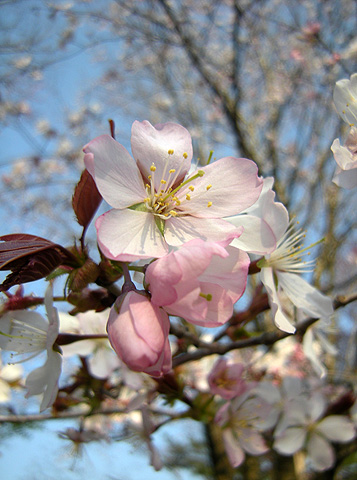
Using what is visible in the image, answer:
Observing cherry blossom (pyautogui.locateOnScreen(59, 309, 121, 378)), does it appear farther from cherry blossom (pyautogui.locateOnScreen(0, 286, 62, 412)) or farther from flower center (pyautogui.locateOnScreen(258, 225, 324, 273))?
flower center (pyautogui.locateOnScreen(258, 225, 324, 273))

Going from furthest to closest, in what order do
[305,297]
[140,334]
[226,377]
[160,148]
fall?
[226,377], [305,297], [160,148], [140,334]

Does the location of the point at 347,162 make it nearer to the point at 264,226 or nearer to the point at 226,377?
the point at 264,226

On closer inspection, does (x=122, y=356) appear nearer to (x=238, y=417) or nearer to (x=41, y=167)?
(x=238, y=417)

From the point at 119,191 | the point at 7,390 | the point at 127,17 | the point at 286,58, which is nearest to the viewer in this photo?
the point at 119,191

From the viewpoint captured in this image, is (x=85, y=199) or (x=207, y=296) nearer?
(x=207, y=296)

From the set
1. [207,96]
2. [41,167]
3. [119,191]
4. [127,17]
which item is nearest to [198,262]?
[119,191]

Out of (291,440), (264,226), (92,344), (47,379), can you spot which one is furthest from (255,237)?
(291,440)
